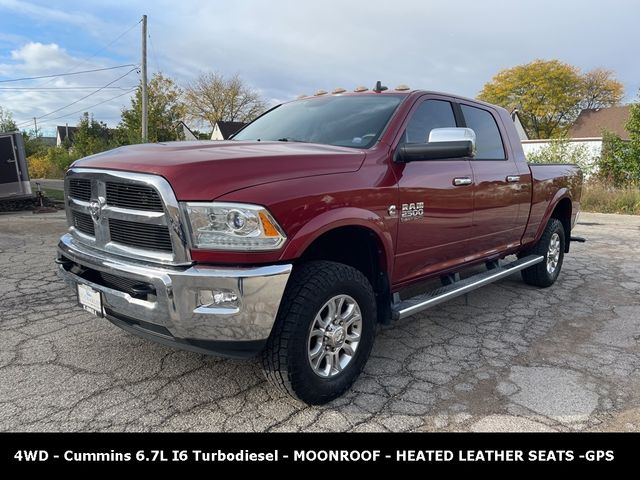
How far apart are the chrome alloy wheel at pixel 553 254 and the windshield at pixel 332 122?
3.09 metres

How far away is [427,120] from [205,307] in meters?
2.27

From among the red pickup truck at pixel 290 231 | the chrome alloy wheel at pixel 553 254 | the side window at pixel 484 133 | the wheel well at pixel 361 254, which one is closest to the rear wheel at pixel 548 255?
the chrome alloy wheel at pixel 553 254

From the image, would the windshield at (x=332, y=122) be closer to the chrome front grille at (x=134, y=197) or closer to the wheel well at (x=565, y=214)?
the chrome front grille at (x=134, y=197)

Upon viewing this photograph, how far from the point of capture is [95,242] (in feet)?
9.21

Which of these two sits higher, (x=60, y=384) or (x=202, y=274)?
(x=202, y=274)

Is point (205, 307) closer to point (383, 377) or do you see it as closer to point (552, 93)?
point (383, 377)

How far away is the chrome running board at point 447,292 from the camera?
3226 mm

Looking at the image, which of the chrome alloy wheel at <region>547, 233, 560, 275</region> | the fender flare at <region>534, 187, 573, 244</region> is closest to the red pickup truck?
the fender flare at <region>534, 187, 573, 244</region>

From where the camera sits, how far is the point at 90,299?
2.81 m

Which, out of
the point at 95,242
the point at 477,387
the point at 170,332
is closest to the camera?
the point at 170,332

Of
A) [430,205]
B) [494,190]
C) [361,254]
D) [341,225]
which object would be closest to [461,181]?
[430,205]

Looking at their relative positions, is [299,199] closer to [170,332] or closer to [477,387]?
[170,332]

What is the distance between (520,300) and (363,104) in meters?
2.83
